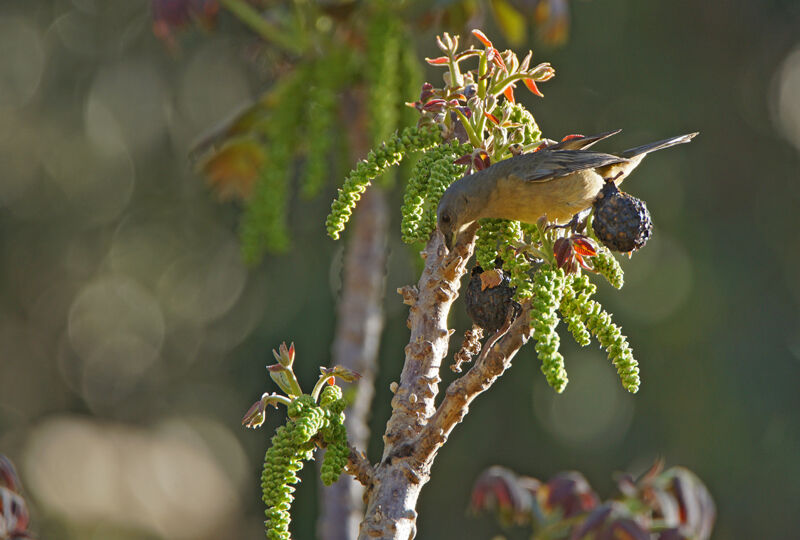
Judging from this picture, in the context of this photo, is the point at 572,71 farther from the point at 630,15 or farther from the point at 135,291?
the point at 135,291

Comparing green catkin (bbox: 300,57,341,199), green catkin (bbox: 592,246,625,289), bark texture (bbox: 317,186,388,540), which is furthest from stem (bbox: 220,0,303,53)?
green catkin (bbox: 592,246,625,289)

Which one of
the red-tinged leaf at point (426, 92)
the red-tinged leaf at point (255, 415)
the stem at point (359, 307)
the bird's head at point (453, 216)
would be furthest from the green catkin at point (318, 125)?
the red-tinged leaf at point (255, 415)

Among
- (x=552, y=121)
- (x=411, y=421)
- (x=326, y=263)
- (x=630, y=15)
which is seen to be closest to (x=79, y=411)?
(x=326, y=263)

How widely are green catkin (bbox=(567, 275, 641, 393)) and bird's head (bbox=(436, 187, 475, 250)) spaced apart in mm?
317

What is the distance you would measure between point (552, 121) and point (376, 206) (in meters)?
3.28

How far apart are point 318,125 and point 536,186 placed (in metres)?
1.06

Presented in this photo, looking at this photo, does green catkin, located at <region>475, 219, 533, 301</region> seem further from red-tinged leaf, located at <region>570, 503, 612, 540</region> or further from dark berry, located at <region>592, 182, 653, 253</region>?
red-tinged leaf, located at <region>570, 503, 612, 540</region>

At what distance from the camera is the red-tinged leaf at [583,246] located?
1.56m

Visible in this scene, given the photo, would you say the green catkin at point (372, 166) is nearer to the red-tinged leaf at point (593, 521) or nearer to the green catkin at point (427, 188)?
the green catkin at point (427, 188)

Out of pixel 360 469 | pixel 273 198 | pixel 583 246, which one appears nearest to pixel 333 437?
pixel 360 469

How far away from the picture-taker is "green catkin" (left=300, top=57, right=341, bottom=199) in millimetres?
2621

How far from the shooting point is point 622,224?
5.47 ft

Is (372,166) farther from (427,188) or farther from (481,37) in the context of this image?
(481,37)

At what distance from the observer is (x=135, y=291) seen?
9.23 meters
